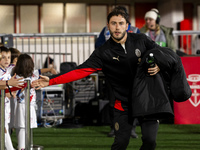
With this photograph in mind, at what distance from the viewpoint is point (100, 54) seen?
4.40 meters

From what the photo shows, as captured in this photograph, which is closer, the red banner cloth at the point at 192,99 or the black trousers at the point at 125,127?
the black trousers at the point at 125,127

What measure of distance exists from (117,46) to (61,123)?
209 inches

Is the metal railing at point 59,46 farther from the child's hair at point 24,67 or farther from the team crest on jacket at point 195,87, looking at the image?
the child's hair at point 24,67

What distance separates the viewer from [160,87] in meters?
4.11

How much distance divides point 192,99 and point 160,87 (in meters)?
4.94

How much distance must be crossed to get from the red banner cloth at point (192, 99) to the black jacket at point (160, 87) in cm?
474

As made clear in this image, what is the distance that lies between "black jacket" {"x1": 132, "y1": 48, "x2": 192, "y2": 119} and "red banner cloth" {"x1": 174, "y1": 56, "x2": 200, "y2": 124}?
474 cm

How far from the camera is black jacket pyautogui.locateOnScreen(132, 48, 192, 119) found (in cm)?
404

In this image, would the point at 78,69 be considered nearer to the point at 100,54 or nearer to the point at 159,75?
the point at 100,54

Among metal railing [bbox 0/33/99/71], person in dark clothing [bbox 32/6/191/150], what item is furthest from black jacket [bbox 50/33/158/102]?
metal railing [bbox 0/33/99/71]

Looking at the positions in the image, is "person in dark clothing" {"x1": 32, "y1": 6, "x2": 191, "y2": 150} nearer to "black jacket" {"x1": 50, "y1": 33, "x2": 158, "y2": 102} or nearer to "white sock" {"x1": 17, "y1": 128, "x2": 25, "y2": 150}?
"black jacket" {"x1": 50, "y1": 33, "x2": 158, "y2": 102}

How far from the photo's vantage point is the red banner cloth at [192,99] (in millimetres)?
8867

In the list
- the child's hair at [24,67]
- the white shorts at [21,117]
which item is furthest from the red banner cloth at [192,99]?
the child's hair at [24,67]

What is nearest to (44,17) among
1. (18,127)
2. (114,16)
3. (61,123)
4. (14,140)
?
(61,123)
